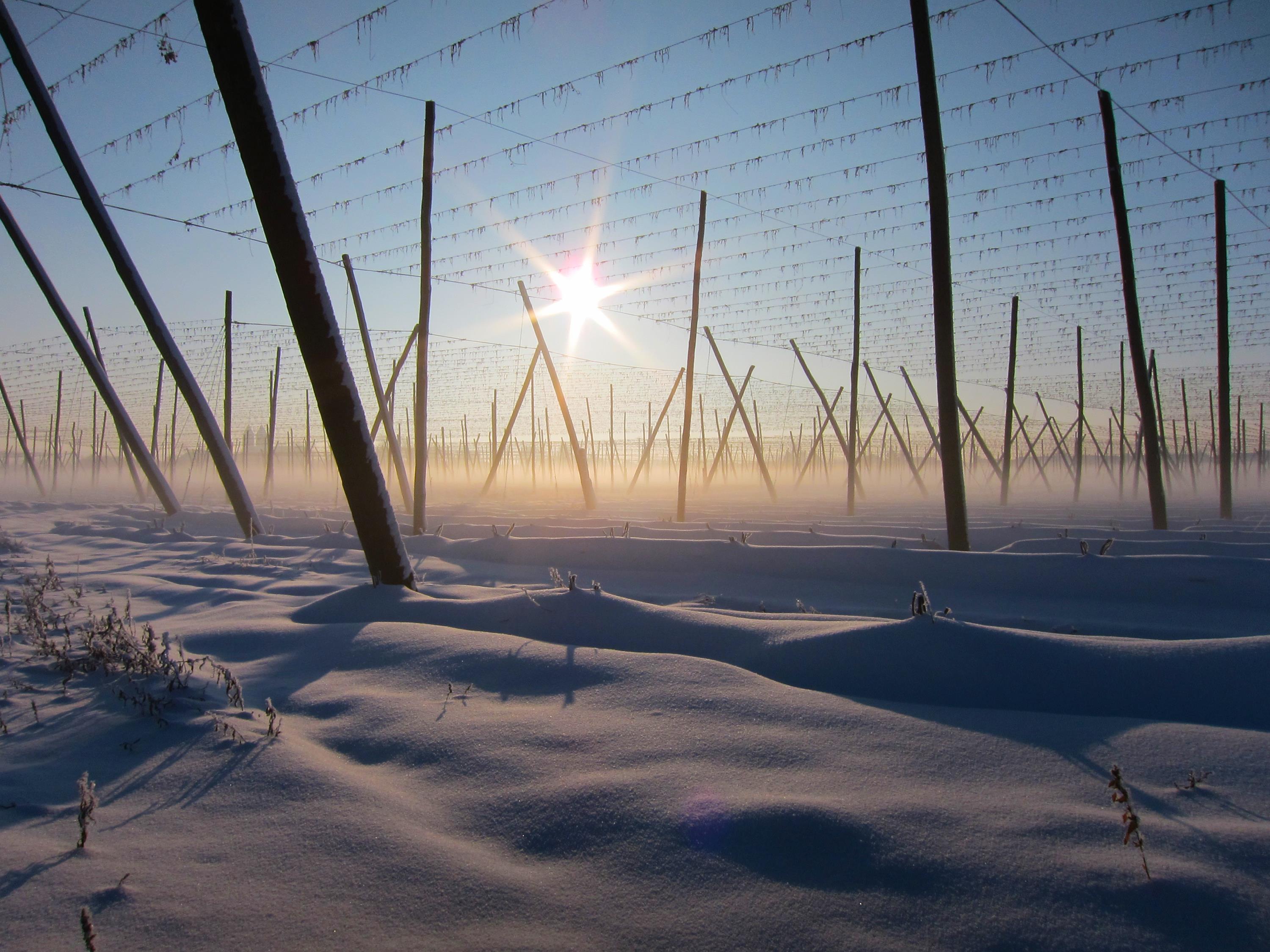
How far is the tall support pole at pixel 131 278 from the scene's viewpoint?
6.64 meters

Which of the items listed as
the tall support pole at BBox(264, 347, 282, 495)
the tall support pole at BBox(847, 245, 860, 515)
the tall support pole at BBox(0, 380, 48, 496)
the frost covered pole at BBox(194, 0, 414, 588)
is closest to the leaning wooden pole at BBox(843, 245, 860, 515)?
the tall support pole at BBox(847, 245, 860, 515)

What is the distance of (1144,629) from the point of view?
3.21 meters

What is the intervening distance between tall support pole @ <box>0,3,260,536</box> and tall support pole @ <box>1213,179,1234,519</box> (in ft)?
46.8

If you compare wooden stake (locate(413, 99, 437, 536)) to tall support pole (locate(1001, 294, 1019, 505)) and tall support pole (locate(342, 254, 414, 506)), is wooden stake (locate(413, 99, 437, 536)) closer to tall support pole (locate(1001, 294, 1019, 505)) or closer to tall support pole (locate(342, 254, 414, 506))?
tall support pole (locate(342, 254, 414, 506))

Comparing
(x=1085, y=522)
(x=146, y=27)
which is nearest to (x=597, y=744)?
(x=146, y=27)

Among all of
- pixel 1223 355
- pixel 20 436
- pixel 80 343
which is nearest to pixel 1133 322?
pixel 1223 355

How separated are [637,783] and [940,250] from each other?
5.15 meters

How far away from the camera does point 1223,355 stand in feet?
35.3

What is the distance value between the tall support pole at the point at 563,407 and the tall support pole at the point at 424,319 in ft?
15.4

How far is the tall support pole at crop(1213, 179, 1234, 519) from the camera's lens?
406 inches

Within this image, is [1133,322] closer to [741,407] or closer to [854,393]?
[854,393]

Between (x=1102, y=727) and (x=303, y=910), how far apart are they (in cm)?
196

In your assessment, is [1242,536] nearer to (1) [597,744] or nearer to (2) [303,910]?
(1) [597,744]

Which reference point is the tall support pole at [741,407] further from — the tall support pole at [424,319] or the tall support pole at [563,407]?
the tall support pole at [424,319]
